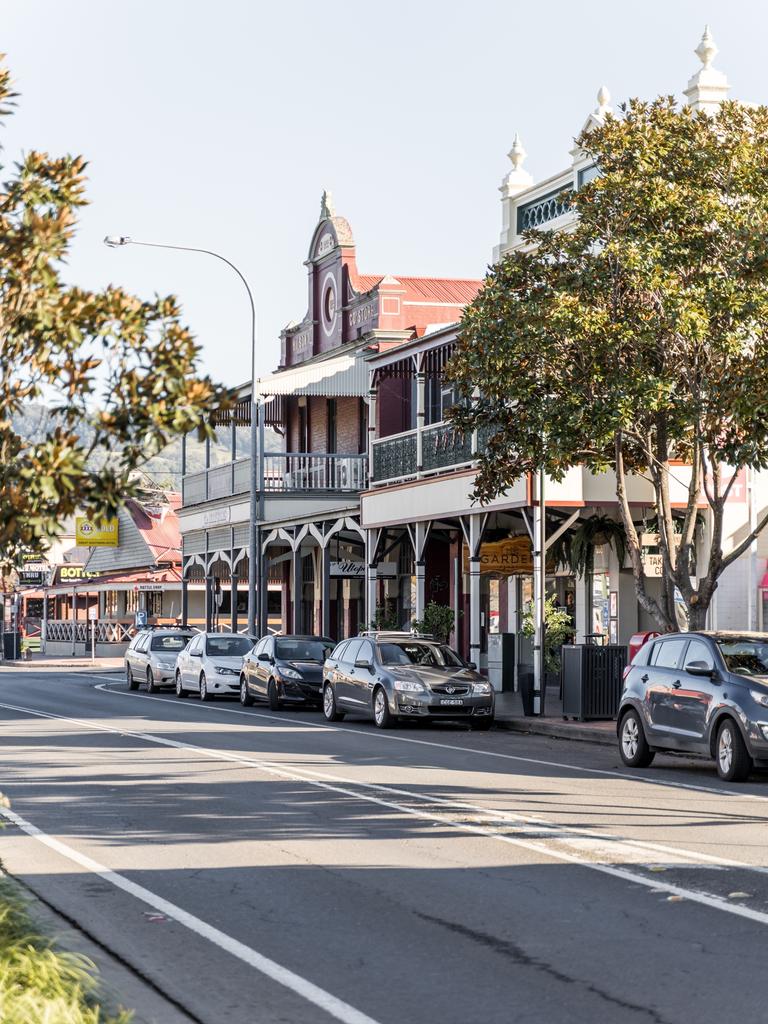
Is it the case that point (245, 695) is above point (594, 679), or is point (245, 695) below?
below

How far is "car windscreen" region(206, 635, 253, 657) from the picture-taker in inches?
1378

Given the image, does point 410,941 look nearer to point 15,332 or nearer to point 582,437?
point 15,332

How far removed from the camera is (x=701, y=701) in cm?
1733

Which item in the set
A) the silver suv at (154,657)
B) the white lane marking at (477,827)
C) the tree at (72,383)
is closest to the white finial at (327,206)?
the silver suv at (154,657)

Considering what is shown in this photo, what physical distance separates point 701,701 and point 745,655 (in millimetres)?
730

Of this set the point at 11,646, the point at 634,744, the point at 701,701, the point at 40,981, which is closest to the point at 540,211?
the point at 634,744

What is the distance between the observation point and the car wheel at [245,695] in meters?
32.3

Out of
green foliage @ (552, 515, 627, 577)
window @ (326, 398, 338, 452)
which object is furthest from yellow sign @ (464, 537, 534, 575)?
window @ (326, 398, 338, 452)

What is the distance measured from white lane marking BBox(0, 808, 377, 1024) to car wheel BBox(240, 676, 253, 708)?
19.8 m

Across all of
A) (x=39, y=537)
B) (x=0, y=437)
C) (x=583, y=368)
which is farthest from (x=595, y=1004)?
(x=583, y=368)

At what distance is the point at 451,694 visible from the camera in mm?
24609

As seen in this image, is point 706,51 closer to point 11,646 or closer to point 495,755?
point 495,755

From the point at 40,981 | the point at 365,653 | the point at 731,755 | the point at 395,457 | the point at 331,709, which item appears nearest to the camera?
the point at 40,981

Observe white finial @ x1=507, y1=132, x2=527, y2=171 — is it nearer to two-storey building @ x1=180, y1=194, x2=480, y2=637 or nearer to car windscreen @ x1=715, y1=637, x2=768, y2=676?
two-storey building @ x1=180, y1=194, x2=480, y2=637
